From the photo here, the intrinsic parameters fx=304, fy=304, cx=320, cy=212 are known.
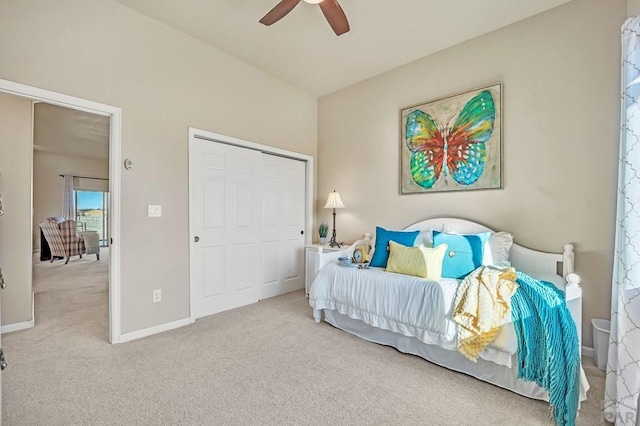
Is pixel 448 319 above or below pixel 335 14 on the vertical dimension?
below

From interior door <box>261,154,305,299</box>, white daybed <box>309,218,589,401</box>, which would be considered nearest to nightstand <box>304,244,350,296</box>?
interior door <box>261,154,305,299</box>

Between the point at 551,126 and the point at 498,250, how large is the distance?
3.92 ft

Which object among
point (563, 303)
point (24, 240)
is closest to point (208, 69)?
point (24, 240)

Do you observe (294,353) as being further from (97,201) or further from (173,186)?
(97,201)

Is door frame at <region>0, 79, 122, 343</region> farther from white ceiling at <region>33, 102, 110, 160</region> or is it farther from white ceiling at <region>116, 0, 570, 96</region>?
white ceiling at <region>33, 102, 110, 160</region>

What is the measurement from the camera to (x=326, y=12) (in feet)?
7.63

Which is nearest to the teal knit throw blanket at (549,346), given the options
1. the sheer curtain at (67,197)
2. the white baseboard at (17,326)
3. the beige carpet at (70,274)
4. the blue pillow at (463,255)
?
the blue pillow at (463,255)

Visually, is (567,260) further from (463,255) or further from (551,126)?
(551,126)

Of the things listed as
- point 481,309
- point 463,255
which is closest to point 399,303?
point 481,309

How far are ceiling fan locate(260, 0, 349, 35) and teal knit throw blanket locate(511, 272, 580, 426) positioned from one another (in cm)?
234

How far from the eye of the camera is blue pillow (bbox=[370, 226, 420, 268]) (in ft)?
10.3

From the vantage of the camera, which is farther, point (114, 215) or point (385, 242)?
point (385, 242)

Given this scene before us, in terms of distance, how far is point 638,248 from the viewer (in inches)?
62.9

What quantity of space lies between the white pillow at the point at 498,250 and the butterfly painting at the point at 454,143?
55 centimetres
